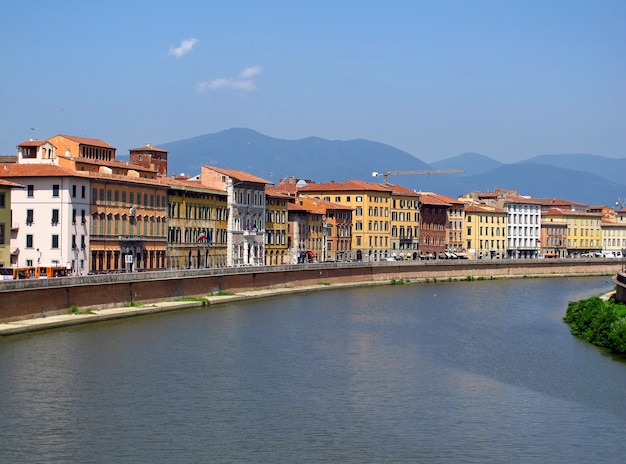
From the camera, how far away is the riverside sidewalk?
5656 cm

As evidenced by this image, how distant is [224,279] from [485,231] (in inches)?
3387

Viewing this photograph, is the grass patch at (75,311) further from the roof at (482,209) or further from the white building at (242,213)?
the roof at (482,209)

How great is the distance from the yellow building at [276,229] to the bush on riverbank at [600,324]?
52.3 metres

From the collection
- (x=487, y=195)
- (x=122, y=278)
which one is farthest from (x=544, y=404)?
(x=487, y=195)

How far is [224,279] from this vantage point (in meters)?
87.7

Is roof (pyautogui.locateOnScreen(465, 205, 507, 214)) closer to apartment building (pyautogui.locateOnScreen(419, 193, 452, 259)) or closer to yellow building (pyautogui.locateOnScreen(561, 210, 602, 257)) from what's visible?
apartment building (pyautogui.locateOnScreen(419, 193, 452, 259))

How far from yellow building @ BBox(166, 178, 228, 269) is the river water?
30852 millimetres

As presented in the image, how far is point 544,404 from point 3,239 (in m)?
41.7

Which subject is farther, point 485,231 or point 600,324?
point 485,231

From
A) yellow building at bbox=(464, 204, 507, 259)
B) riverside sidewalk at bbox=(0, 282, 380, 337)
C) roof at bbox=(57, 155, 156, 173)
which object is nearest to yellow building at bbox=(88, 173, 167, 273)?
roof at bbox=(57, 155, 156, 173)

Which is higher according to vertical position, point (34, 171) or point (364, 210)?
point (364, 210)

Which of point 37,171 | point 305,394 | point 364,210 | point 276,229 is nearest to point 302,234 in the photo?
point 276,229

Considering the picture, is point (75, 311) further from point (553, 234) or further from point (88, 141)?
point (553, 234)

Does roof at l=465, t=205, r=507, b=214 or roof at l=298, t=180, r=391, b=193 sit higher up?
roof at l=298, t=180, r=391, b=193
